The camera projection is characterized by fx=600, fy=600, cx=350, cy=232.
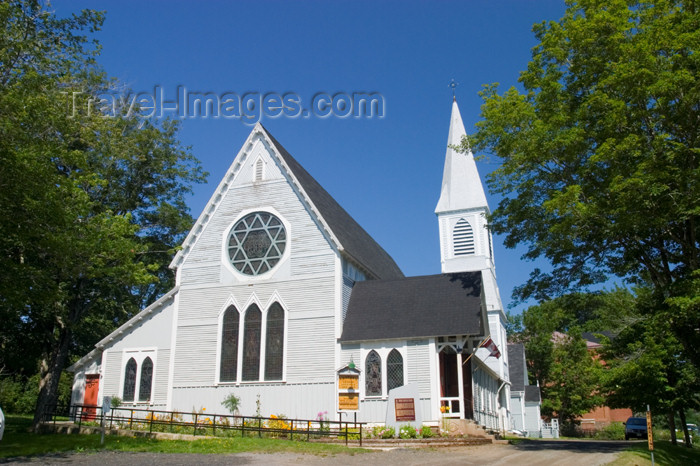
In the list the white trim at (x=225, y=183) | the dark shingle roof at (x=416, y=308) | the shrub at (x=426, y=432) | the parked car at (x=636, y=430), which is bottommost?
the parked car at (x=636, y=430)

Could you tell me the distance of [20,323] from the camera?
108 feet

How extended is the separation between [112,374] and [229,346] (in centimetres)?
578

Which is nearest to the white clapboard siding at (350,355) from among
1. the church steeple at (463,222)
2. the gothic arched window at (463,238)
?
the church steeple at (463,222)

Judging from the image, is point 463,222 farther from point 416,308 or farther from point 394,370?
point 394,370

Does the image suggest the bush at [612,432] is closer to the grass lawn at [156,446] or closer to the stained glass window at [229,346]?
the stained glass window at [229,346]

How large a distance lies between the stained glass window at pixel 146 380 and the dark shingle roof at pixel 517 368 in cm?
2901

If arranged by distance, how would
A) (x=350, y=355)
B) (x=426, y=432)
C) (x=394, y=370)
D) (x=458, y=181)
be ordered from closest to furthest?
1. (x=426, y=432)
2. (x=394, y=370)
3. (x=350, y=355)
4. (x=458, y=181)

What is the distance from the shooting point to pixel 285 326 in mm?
25391

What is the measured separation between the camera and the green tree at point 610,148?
59.9ft

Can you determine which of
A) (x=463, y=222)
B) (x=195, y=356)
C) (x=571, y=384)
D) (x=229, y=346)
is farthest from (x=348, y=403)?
(x=571, y=384)

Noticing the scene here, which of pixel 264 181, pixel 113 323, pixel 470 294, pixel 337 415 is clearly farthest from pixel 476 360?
pixel 113 323

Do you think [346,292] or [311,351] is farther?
[346,292]

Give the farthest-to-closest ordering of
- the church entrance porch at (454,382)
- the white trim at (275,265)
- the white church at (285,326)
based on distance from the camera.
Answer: the white trim at (275,265), the white church at (285,326), the church entrance porch at (454,382)

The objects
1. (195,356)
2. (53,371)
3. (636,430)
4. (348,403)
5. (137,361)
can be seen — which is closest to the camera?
(348,403)
